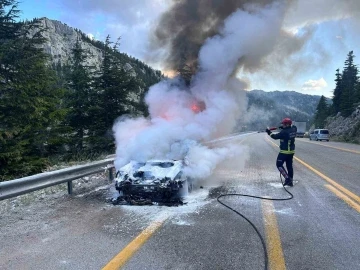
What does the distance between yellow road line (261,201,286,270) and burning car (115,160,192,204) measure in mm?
1802

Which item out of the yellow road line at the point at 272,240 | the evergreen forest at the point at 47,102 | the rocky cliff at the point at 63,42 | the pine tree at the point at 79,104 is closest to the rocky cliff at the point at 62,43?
the rocky cliff at the point at 63,42

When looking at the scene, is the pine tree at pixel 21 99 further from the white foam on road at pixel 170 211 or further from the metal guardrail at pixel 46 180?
the white foam on road at pixel 170 211

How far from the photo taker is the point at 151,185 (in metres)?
6.21

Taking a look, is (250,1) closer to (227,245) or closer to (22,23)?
(227,245)

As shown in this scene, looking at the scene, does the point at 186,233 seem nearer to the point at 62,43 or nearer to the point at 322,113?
the point at 322,113

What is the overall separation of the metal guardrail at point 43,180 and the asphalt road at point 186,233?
0.39 m

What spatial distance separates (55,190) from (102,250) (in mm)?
4267

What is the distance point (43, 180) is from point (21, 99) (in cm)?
863

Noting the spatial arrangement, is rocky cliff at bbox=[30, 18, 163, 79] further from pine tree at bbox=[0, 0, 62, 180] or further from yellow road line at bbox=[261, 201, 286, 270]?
yellow road line at bbox=[261, 201, 286, 270]

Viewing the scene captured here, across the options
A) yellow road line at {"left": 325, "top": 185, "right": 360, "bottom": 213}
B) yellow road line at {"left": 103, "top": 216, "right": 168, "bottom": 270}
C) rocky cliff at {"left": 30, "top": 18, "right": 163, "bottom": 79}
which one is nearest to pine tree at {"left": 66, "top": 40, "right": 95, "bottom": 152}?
yellow road line at {"left": 325, "top": 185, "right": 360, "bottom": 213}

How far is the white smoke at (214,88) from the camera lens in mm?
9070

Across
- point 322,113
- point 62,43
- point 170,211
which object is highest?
point 62,43

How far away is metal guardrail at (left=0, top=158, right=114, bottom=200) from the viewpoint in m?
5.50

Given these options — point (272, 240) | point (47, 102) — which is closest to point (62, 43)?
point (47, 102)
